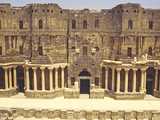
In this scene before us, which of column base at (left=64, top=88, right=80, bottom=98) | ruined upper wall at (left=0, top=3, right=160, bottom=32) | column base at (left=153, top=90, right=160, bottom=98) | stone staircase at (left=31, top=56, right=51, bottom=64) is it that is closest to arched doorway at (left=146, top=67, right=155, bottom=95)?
column base at (left=153, top=90, right=160, bottom=98)

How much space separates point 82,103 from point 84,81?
224 inches

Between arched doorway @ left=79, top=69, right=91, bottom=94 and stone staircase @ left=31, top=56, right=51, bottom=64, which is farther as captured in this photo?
arched doorway @ left=79, top=69, right=91, bottom=94

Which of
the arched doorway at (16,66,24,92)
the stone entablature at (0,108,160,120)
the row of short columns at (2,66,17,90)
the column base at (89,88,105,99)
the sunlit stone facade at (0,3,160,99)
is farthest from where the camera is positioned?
the arched doorway at (16,66,24,92)

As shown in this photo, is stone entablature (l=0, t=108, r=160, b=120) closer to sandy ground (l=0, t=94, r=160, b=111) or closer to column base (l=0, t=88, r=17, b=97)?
sandy ground (l=0, t=94, r=160, b=111)

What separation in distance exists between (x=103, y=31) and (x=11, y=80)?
1285cm

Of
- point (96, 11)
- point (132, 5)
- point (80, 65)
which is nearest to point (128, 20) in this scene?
point (132, 5)

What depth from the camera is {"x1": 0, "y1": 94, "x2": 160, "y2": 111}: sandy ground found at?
90.2 feet

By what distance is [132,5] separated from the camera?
104 ft

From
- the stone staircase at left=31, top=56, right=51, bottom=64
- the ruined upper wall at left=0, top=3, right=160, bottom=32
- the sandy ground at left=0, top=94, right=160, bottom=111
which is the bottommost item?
the sandy ground at left=0, top=94, right=160, bottom=111

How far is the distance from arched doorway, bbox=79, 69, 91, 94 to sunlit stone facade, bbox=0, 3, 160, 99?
0.41 feet

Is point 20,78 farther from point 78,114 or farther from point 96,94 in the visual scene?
point 78,114

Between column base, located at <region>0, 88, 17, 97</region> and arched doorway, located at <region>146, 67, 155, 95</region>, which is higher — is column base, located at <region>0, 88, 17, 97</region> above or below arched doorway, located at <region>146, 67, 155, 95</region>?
below

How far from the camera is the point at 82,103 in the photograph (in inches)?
1146

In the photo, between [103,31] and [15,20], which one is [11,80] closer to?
[15,20]
